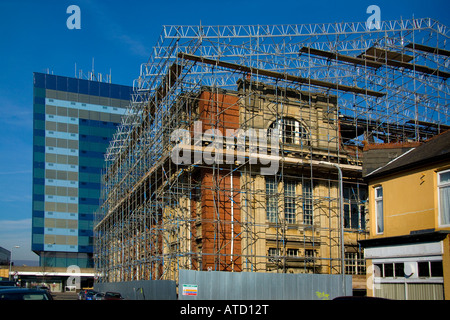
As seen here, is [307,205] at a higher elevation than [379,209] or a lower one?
higher

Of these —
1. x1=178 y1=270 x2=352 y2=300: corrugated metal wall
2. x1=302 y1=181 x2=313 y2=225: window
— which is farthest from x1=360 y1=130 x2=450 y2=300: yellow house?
x1=302 y1=181 x2=313 y2=225: window

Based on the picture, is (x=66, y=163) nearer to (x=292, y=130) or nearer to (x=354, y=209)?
(x=292, y=130)

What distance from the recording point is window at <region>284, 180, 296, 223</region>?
33.3m

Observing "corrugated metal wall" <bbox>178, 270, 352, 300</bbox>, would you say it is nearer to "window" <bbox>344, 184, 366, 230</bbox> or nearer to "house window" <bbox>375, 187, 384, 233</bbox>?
"house window" <bbox>375, 187, 384, 233</bbox>

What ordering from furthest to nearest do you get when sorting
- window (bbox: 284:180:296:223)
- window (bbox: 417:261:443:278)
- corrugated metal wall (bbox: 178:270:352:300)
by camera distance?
1. window (bbox: 284:180:296:223)
2. corrugated metal wall (bbox: 178:270:352:300)
3. window (bbox: 417:261:443:278)

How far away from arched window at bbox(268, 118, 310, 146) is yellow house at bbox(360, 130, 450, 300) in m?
12.7

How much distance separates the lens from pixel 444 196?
18.2 meters

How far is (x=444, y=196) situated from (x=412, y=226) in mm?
1948

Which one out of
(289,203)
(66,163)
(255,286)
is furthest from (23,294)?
(66,163)

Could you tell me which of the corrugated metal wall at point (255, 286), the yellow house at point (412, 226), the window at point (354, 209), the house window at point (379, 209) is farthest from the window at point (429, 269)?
the window at point (354, 209)

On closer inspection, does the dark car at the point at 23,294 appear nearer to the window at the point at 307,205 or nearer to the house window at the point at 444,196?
the house window at the point at 444,196
